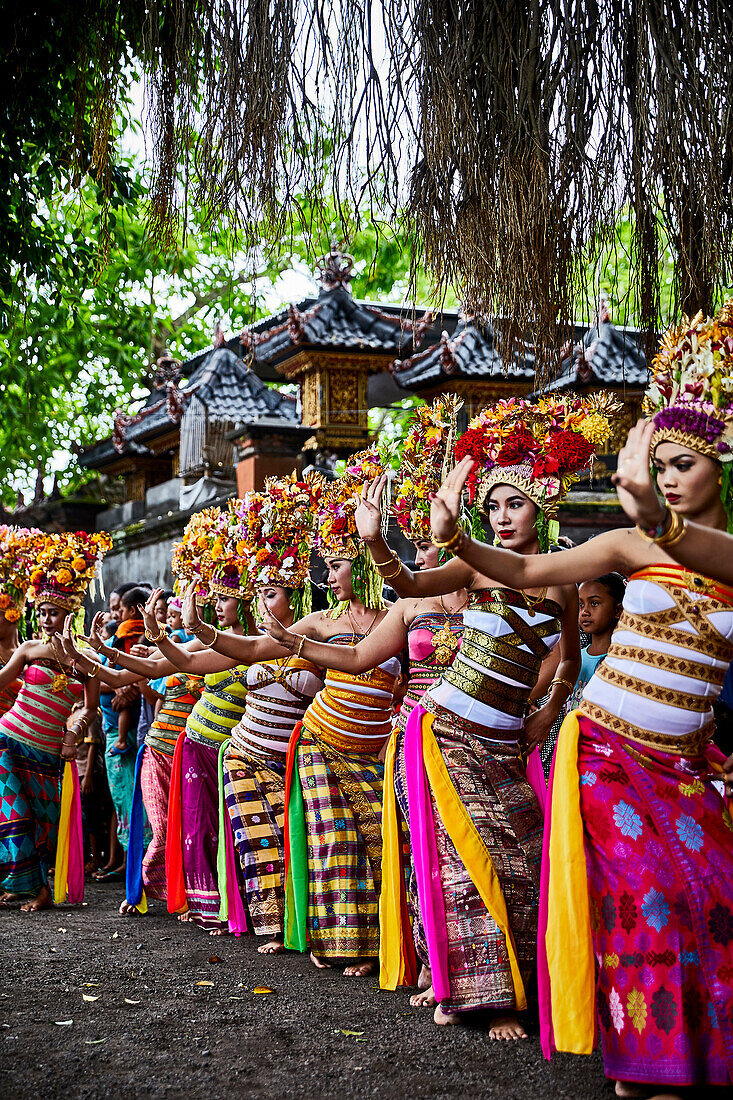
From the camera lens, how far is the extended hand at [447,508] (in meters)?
3.71

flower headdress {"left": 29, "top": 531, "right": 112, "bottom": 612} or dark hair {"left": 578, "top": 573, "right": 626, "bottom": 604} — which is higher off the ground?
flower headdress {"left": 29, "top": 531, "right": 112, "bottom": 612}

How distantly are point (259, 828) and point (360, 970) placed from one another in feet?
3.61

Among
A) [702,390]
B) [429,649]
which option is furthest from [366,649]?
[702,390]

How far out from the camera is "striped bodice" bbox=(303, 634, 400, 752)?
587cm

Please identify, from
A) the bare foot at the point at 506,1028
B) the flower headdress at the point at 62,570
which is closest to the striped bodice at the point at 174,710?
the flower headdress at the point at 62,570

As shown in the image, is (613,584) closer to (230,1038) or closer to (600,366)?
(230,1038)

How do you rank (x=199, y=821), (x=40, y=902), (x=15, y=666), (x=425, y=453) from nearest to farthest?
(x=425, y=453) < (x=199, y=821) < (x=40, y=902) < (x=15, y=666)

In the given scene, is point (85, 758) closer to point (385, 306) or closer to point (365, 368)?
point (365, 368)

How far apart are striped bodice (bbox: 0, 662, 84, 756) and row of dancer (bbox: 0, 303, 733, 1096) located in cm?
66

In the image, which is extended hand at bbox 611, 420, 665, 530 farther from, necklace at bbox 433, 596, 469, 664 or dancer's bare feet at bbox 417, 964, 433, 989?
dancer's bare feet at bbox 417, 964, 433, 989

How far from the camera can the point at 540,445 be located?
188 inches

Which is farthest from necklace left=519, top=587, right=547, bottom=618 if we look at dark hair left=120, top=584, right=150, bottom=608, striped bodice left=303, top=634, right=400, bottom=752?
dark hair left=120, top=584, right=150, bottom=608

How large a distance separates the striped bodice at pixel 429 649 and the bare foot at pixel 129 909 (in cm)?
309

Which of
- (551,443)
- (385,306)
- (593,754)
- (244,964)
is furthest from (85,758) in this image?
(385,306)
